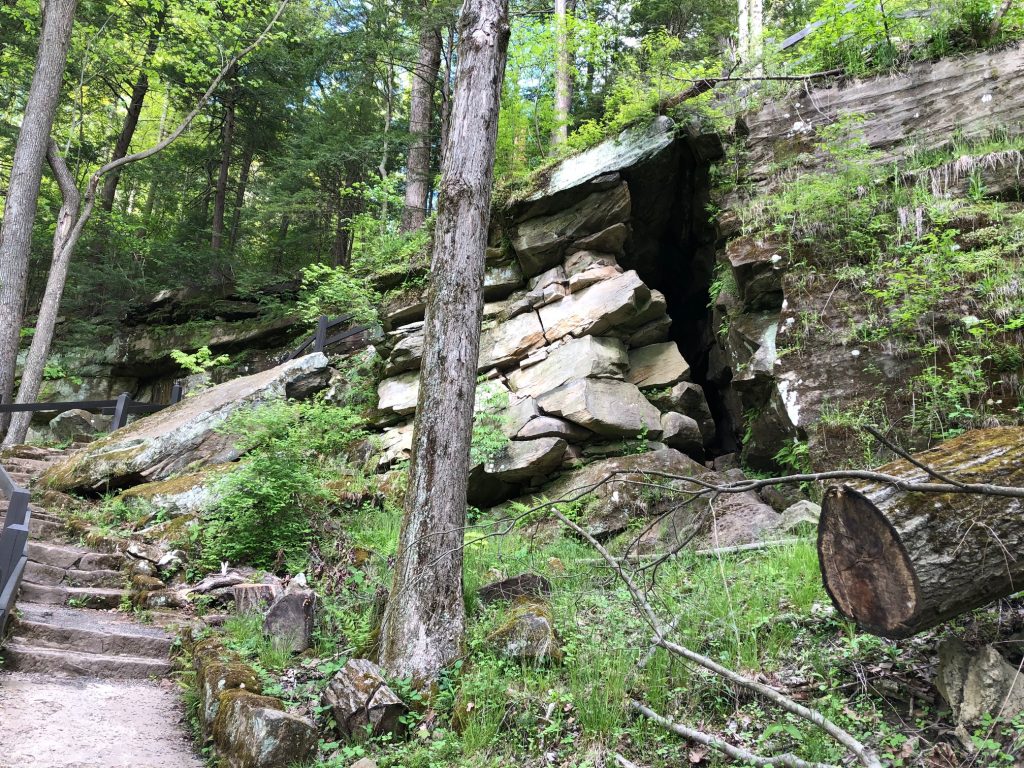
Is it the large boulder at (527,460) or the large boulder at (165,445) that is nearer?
the large boulder at (527,460)

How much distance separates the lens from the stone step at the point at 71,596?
611 centimetres

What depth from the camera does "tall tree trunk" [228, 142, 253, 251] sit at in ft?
63.9

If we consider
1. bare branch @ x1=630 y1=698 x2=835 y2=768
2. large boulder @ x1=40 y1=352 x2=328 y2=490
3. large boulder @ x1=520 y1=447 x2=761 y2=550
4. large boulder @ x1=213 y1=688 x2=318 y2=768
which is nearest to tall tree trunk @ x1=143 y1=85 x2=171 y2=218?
large boulder @ x1=40 y1=352 x2=328 y2=490

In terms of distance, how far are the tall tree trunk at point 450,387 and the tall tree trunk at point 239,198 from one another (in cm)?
1588

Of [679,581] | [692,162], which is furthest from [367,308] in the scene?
[679,581]

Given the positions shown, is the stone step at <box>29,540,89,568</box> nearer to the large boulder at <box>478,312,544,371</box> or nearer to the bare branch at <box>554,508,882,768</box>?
the large boulder at <box>478,312,544,371</box>

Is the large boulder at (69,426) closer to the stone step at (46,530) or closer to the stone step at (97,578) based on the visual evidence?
the stone step at (46,530)

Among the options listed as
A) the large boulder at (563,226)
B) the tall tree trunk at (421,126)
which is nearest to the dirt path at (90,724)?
the large boulder at (563,226)

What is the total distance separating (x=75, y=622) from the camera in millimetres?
5637

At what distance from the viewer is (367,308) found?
11.6 metres

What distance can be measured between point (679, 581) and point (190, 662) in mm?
4035

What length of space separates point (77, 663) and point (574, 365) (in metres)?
6.31

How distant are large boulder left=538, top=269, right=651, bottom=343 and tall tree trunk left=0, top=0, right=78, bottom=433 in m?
9.98

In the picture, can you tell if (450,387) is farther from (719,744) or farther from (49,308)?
(49,308)
